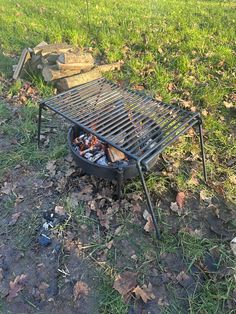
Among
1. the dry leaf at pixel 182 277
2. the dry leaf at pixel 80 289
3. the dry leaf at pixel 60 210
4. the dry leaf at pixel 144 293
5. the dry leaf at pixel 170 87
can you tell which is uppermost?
the dry leaf at pixel 170 87

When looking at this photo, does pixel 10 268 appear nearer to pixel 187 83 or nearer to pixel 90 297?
pixel 90 297

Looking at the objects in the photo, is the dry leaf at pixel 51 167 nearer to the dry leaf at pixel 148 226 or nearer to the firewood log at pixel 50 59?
the dry leaf at pixel 148 226

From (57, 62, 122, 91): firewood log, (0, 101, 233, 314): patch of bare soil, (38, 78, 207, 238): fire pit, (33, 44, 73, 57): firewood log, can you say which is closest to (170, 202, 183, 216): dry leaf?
(0, 101, 233, 314): patch of bare soil

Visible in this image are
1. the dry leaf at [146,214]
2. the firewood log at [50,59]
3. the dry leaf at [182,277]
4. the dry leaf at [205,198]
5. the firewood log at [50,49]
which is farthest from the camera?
the firewood log at [50,49]

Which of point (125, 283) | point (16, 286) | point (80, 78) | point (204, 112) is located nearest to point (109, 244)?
point (125, 283)

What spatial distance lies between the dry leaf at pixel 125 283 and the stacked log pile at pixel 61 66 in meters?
2.49

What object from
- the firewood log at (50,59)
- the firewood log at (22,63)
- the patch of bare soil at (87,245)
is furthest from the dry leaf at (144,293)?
the firewood log at (22,63)

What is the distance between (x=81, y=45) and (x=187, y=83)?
1927 mm

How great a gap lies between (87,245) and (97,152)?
828 mm

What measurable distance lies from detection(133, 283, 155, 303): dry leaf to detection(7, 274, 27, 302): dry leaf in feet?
2.68

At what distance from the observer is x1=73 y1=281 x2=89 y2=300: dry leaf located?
2.10 metres

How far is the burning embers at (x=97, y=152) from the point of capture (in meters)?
2.62

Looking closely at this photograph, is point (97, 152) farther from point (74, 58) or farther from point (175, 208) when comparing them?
point (74, 58)

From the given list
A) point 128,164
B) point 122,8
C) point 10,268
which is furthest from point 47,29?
point 10,268
